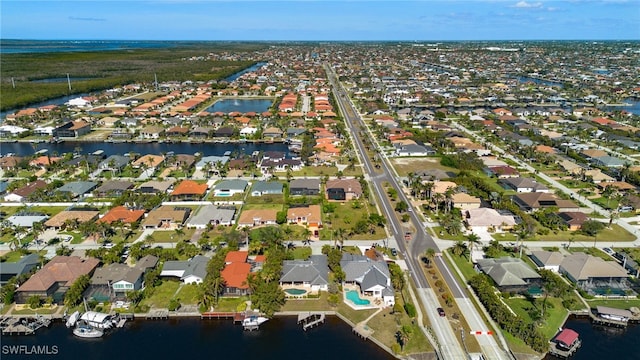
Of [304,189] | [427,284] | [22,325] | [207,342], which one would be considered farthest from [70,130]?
[427,284]

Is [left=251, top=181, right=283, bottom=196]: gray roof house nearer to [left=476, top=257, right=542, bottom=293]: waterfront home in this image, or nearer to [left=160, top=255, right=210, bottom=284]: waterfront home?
[left=160, top=255, right=210, bottom=284]: waterfront home

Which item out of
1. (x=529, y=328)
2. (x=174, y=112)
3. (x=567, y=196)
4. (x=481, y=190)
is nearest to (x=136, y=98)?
(x=174, y=112)

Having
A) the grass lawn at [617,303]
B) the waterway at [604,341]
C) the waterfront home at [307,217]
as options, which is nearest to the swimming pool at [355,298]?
the waterfront home at [307,217]

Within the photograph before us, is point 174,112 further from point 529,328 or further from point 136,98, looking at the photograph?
point 529,328

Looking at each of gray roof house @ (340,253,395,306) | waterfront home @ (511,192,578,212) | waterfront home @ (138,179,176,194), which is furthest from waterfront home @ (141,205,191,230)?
waterfront home @ (511,192,578,212)

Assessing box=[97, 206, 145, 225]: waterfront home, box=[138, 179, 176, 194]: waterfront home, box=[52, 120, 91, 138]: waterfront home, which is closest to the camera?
box=[97, 206, 145, 225]: waterfront home

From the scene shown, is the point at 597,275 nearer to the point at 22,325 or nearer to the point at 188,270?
the point at 188,270
